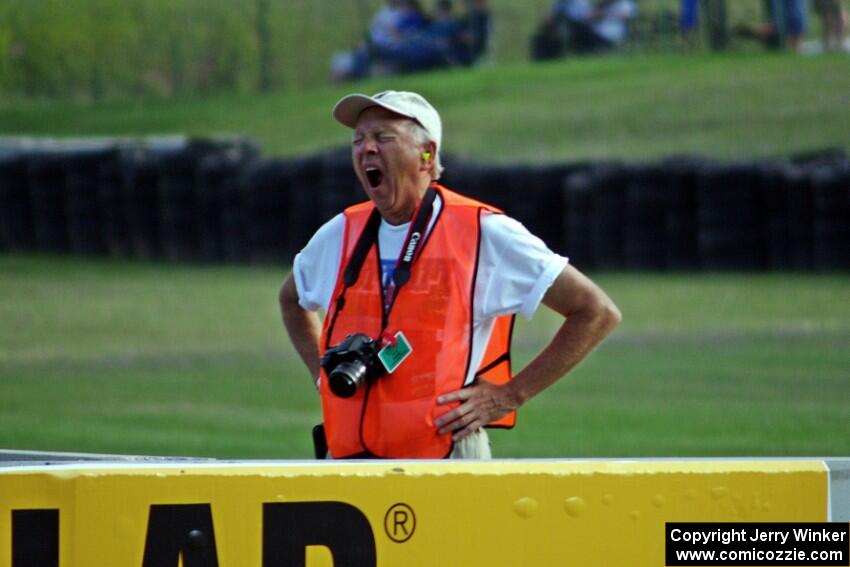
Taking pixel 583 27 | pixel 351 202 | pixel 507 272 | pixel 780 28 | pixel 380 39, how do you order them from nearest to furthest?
pixel 507 272, pixel 351 202, pixel 780 28, pixel 380 39, pixel 583 27

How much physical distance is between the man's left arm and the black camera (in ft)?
0.69

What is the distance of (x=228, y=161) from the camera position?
25.4 meters

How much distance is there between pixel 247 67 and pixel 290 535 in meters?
36.4

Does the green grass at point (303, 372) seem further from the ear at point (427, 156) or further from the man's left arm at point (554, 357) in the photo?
the ear at point (427, 156)

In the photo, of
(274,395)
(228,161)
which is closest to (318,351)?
(274,395)

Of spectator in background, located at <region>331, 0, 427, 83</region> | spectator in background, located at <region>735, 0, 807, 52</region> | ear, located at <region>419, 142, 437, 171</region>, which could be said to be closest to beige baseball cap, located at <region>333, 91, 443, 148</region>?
ear, located at <region>419, 142, 437, 171</region>

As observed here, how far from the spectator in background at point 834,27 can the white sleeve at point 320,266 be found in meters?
31.7

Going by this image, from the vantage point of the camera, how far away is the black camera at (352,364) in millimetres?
4562

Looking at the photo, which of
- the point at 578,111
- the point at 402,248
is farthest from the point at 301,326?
the point at 578,111

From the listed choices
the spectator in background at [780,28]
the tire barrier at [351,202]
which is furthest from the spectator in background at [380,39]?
the tire barrier at [351,202]

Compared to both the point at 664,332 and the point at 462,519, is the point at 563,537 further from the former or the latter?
the point at 664,332

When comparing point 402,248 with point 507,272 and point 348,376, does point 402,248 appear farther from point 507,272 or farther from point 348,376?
point 348,376

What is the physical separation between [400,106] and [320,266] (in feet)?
1.84

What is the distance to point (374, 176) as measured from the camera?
15.7ft
